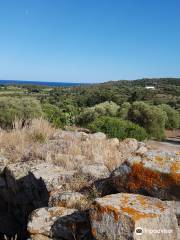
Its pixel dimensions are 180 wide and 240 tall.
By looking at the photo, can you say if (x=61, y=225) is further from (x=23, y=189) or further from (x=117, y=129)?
(x=117, y=129)

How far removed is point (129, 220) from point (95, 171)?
2.45m

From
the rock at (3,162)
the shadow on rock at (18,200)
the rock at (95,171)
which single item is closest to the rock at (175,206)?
the rock at (95,171)

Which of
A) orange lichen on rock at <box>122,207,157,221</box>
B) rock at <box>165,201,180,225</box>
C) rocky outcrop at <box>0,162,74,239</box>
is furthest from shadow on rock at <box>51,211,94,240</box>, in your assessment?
rocky outcrop at <box>0,162,74,239</box>

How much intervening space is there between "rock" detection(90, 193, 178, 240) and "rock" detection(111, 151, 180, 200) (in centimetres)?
56

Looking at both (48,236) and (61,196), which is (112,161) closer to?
(61,196)

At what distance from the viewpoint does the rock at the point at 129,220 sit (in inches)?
145

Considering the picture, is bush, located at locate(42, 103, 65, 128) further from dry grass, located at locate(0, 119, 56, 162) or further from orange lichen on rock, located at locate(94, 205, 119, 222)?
orange lichen on rock, located at locate(94, 205, 119, 222)

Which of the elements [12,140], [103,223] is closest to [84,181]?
[103,223]

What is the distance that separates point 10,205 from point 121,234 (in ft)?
14.3

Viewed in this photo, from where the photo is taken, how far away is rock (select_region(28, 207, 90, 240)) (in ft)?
14.3

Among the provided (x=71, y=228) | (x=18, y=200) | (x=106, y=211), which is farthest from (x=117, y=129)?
(x=106, y=211)

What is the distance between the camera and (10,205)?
7.58 metres

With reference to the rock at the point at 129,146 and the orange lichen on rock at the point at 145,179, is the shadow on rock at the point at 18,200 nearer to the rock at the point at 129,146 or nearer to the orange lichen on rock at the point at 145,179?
the orange lichen on rock at the point at 145,179

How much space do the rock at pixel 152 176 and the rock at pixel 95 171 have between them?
82 cm
